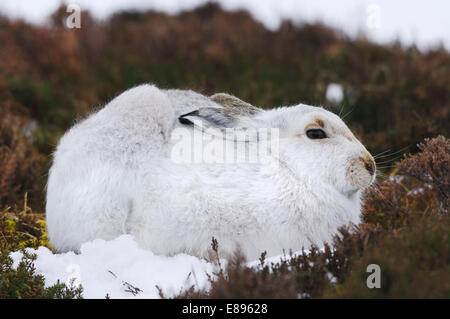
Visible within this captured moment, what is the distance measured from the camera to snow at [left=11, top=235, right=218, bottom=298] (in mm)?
3639

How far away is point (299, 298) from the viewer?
3025 mm

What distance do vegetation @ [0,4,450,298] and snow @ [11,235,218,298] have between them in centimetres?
17

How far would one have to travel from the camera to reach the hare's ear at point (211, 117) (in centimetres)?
412

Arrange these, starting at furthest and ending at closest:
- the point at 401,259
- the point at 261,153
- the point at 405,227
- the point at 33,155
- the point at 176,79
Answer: the point at 176,79
the point at 33,155
the point at 261,153
the point at 405,227
the point at 401,259

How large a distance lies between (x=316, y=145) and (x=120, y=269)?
1617 mm

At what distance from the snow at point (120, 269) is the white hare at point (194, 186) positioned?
78 millimetres

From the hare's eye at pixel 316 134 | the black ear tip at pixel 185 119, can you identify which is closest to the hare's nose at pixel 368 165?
the hare's eye at pixel 316 134

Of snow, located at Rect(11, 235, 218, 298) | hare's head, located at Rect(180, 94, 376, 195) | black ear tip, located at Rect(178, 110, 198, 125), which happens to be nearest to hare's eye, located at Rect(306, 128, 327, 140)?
hare's head, located at Rect(180, 94, 376, 195)

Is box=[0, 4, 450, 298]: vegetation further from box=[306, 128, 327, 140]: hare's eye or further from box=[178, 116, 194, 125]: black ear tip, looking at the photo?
box=[178, 116, 194, 125]: black ear tip

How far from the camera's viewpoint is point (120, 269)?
387 cm

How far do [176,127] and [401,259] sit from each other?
6.36 feet

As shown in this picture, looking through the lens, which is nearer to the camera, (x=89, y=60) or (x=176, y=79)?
(x=176, y=79)
